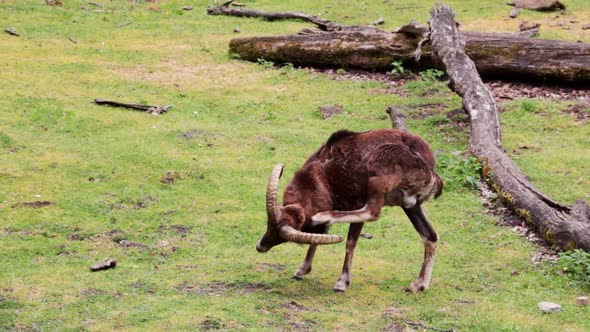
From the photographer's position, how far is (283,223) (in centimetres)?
934

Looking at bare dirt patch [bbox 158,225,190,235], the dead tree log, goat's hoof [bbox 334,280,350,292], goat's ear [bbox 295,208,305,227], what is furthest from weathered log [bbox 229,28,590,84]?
goat's ear [bbox 295,208,305,227]

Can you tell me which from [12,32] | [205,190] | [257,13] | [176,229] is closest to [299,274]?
[176,229]

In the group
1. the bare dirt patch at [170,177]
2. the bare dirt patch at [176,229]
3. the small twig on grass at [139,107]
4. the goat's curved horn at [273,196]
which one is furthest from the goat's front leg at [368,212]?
the small twig on grass at [139,107]

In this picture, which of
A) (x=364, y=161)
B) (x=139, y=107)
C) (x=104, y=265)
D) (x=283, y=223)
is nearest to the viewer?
(x=283, y=223)

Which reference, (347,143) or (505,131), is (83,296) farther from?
(505,131)

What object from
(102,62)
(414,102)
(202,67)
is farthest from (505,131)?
(102,62)

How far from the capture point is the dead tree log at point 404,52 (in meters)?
17.7

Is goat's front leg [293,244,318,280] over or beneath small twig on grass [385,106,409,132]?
over

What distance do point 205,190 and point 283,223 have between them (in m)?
4.30

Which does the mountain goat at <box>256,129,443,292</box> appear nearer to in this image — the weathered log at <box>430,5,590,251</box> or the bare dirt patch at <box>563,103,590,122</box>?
the weathered log at <box>430,5,590,251</box>

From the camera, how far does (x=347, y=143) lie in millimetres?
A: 9812

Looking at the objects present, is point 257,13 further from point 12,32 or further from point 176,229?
point 176,229

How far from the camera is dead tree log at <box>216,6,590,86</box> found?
17.7 meters

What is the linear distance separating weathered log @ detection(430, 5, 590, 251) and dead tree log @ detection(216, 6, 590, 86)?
0.81m
